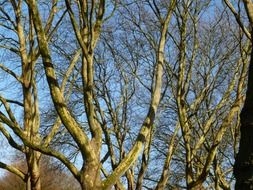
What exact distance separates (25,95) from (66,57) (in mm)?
3640

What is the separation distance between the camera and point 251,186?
6.64ft

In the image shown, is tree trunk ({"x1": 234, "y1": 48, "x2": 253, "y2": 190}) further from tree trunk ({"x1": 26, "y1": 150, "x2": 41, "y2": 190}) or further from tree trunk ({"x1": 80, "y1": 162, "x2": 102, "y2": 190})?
tree trunk ({"x1": 26, "y1": 150, "x2": 41, "y2": 190})

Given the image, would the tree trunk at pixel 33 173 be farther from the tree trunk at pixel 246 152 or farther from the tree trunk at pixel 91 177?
the tree trunk at pixel 246 152

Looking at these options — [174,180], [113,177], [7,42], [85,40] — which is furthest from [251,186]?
[174,180]

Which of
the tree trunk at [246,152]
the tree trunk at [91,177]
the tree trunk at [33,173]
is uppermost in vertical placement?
the tree trunk at [33,173]

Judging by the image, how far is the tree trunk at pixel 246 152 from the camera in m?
2.05

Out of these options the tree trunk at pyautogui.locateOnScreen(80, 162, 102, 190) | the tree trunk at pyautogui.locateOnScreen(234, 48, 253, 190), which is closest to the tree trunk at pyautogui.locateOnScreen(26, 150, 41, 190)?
the tree trunk at pyautogui.locateOnScreen(80, 162, 102, 190)

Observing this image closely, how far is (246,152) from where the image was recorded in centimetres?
210

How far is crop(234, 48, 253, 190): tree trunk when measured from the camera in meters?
2.05

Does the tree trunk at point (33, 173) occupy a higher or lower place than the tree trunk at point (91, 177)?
higher

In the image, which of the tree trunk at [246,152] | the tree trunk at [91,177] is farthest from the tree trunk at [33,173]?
the tree trunk at [246,152]

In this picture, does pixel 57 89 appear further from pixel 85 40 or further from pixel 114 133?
pixel 114 133

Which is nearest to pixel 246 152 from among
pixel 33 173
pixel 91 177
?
pixel 91 177

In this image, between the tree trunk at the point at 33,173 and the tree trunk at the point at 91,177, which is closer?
the tree trunk at the point at 91,177
